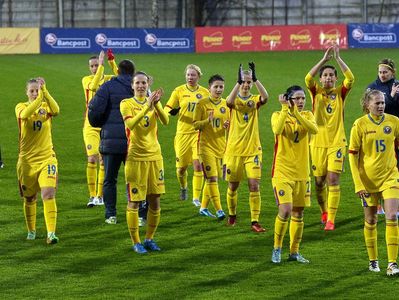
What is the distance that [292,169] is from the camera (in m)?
13.2

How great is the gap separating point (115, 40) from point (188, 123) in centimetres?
3375

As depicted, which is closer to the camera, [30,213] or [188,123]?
[30,213]

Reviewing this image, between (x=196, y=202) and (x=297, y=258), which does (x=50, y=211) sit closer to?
(x=297, y=258)

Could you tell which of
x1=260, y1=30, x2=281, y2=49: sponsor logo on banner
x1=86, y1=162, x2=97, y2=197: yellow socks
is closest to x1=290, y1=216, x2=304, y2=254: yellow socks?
x1=86, y1=162, x2=97, y2=197: yellow socks

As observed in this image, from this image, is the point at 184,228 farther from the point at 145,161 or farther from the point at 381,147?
the point at 381,147

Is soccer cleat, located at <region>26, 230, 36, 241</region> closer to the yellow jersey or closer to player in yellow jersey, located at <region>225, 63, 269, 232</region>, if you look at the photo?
player in yellow jersey, located at <region>225, 63, 269, 232</region>

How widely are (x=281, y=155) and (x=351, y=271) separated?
1.67 meters

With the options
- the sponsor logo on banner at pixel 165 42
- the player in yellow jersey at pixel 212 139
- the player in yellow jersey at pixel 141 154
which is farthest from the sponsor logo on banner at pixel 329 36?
the player in yellow jersey at pixel 141 154

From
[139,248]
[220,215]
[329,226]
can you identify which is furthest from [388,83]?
[139,248]

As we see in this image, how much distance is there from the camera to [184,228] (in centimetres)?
1565

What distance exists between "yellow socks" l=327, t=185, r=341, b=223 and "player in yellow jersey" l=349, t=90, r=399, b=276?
2.86 m

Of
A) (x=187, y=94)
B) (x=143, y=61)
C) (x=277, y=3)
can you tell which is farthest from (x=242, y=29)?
(x=187, y=94)

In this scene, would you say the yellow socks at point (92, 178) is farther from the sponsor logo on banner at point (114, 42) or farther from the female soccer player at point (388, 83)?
the sponsor logo on banner at point (114, 42)

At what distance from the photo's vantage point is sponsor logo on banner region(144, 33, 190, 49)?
2016 inches
